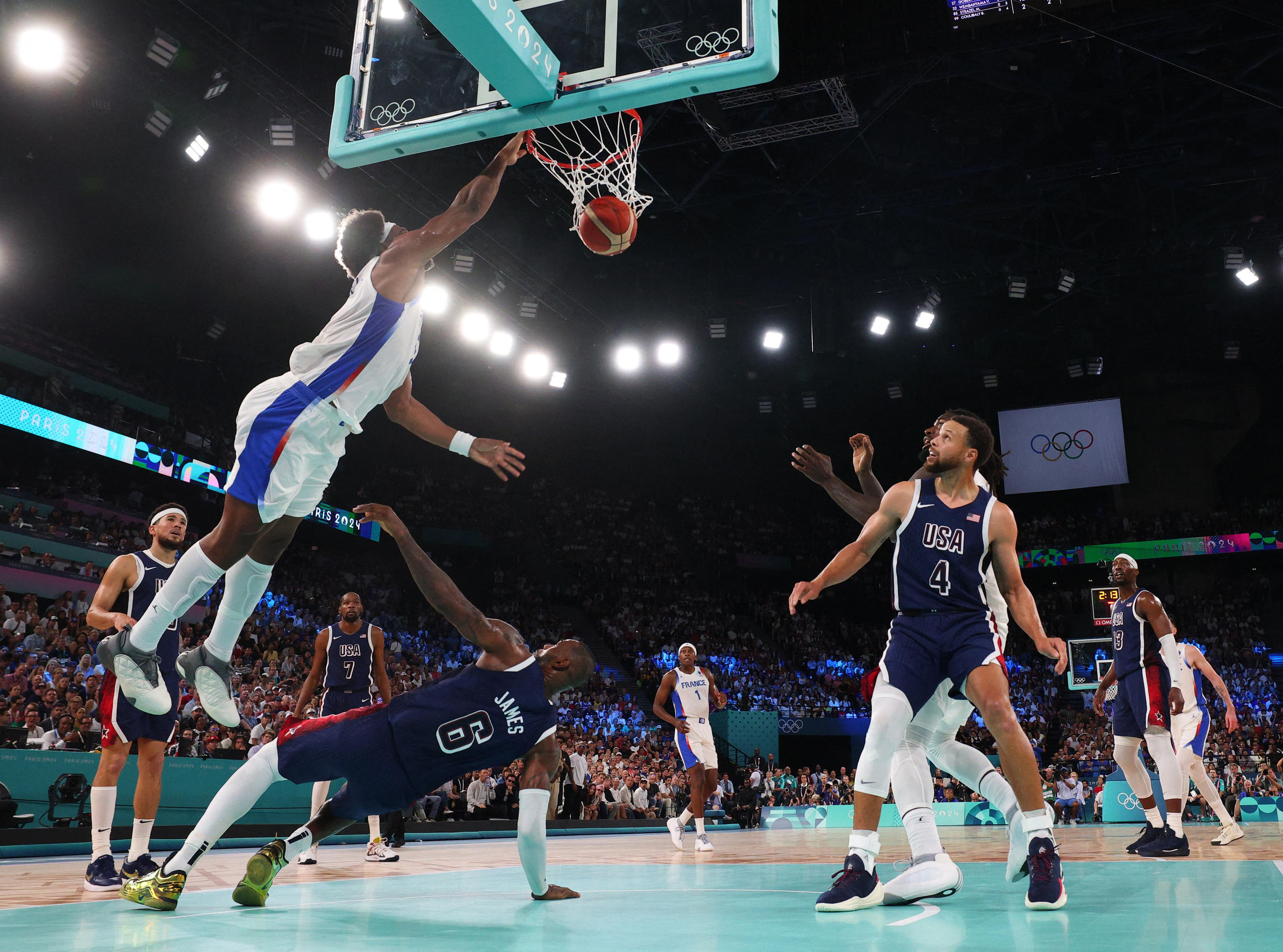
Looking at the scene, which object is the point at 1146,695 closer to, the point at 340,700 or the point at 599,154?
the point at 340,700

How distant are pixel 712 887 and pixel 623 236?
15.2 ft

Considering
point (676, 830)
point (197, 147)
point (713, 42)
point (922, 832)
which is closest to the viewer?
point (922, 832)

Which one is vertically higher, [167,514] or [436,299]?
[436,299]

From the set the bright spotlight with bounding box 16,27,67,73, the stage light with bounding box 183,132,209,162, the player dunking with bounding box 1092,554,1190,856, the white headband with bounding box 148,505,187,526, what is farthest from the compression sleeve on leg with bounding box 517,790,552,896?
the stage light with bounding box 183,132,209,162

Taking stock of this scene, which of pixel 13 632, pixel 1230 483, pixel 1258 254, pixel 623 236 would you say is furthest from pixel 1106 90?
pixel 1230 483

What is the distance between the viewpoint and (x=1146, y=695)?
8125mm

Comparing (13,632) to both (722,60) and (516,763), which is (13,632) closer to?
(516,763)

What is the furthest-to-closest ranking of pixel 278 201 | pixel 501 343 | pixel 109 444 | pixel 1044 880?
pixel 109 444, pixel 501 343, pixel 278 201, pixel 1044 880

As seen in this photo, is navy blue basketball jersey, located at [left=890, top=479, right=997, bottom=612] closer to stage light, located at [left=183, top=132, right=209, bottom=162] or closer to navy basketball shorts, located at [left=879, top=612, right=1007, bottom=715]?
navy basketball shorts, located at [left=879, top=612, right=1007, bottom=715]

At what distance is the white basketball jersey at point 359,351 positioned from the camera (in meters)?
4.28

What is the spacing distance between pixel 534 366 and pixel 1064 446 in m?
17.6

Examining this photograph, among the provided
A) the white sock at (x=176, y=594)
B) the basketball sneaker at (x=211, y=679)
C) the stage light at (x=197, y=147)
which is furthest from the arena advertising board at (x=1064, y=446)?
the white sock at (x=176, y=594)

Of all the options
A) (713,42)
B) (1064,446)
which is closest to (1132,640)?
(713,42)

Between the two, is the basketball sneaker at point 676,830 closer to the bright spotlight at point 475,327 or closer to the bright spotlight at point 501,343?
the bright spotlight at point 475,327
